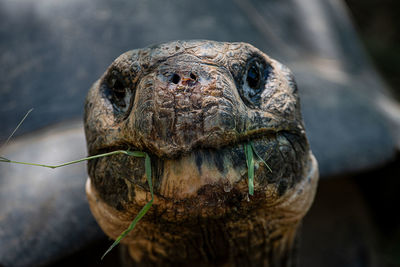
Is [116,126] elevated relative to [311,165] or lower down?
elevated

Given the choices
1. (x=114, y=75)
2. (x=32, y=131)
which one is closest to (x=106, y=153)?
(x=114, y=75)

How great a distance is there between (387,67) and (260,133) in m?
5.41

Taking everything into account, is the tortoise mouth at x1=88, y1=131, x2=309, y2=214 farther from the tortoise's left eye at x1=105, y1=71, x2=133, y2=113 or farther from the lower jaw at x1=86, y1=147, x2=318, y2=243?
the tortoise's left eye at x1=105, y1=71, x2=133, y2=113

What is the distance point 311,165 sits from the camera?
1.42m

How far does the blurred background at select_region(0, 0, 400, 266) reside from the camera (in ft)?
6.35

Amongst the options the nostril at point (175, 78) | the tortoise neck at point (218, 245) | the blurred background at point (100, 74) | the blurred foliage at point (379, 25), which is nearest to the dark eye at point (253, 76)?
the nostril at point (175, 78)

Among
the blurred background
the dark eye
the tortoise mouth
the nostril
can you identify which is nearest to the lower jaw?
the tortoise mouth

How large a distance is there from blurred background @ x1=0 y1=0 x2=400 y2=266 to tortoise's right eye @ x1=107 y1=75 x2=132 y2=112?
82 cm

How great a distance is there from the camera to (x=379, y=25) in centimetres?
746

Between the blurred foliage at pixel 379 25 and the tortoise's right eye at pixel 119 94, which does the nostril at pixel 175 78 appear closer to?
the tortoise's right eye at pixel 119 94

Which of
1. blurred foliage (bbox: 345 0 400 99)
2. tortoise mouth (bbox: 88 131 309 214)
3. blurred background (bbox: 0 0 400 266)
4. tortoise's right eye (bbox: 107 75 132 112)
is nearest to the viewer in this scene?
tortoise mouth (bbox: 88 131 309 214)

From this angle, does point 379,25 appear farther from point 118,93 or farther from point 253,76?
point 118,93

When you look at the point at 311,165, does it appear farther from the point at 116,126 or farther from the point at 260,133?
the point at 116,126

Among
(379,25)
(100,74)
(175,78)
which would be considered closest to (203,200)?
(175,78)
